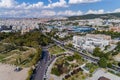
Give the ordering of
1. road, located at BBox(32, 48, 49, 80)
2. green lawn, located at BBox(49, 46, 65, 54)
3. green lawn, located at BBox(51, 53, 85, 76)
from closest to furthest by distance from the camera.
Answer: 1. road, located at BBox(32, 48, 49, 80)
2. green lawn, located at BBox(51, 53, 85, 76)
3. green lawn, located at BBox(49, 46, 65, 54)

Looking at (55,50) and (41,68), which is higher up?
(41,68)

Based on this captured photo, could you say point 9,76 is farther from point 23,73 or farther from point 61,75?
point 61,75

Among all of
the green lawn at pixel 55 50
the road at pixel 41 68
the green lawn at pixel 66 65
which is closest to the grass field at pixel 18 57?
the road at pixel 41 68

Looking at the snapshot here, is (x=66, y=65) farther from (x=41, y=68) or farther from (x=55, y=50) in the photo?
(x=55, y=50)

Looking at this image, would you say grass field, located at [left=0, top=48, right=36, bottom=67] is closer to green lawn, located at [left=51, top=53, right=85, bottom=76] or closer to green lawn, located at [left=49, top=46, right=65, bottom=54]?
green lawn, located at [left=49, top=46, right=65, bottom=54]

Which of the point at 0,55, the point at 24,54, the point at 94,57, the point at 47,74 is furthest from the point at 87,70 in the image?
the point at 0,55

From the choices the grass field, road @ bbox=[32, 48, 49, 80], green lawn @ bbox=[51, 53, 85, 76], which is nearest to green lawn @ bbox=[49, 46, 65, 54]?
road @ bbox=[32, 48, 49, 80]

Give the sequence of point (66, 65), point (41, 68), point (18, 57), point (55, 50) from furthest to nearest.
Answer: point (55, 50)
point (18, 57)
point (66, 65)
point (41, 68)

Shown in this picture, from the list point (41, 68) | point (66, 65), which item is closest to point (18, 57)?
point (41, 68)

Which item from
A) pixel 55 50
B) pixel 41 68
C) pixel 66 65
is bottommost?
pixel 55 50

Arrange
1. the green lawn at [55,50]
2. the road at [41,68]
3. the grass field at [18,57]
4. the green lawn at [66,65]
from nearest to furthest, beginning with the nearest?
the road at [41,68], the green lawn at [66,65], the grass field at [18,57], the green lawn at [55,50]

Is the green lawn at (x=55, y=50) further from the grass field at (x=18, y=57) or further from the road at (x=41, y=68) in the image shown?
the grass field at (x=18, y=57)

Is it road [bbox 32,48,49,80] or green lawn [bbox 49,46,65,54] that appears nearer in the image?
road [bbox 32,48,49,80]
